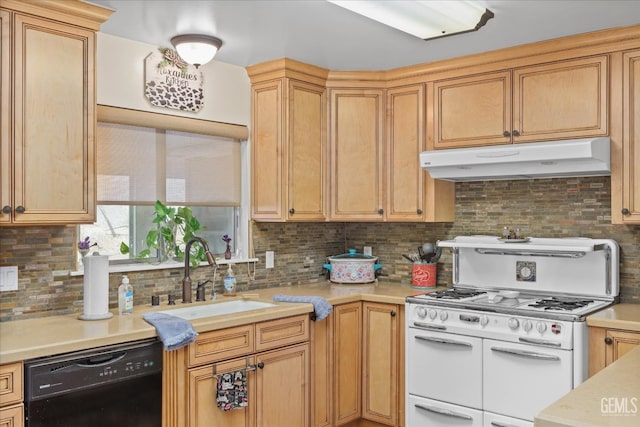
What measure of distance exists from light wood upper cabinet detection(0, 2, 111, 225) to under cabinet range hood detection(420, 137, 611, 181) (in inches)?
78.5

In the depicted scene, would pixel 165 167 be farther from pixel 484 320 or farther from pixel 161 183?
pixel 484 320

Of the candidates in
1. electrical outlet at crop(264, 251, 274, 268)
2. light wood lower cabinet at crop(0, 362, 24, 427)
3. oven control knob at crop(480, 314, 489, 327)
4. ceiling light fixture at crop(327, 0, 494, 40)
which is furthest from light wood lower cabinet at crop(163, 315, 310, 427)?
ceiling light fixture at crop(327, 0, 494, 40)

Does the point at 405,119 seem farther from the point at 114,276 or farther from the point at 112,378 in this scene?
the point at 112,378

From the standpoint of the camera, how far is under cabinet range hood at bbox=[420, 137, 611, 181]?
3.15 meters

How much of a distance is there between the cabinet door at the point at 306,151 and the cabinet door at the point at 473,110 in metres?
0.78

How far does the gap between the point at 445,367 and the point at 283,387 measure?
0.92 metres

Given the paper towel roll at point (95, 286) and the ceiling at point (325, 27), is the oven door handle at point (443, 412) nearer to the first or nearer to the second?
the paper towel roll at point (95, 286)

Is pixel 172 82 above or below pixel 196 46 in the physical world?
below

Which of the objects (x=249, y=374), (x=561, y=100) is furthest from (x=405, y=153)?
(x=249, y=374)

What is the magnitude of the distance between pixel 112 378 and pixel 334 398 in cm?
155

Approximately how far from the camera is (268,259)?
4074mm

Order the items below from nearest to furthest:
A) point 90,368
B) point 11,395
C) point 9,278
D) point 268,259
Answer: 1. point 11,395
2. point 90,368
3. point 9,278
4. point 268,259

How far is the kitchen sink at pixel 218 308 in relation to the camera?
10.9 feet

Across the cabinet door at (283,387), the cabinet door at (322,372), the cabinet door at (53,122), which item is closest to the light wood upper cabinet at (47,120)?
the cabinet door at (53,122)
